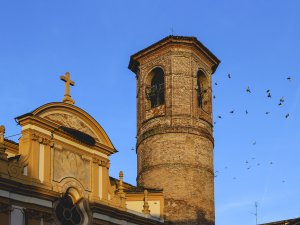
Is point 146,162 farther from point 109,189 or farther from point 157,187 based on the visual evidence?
point 109,189

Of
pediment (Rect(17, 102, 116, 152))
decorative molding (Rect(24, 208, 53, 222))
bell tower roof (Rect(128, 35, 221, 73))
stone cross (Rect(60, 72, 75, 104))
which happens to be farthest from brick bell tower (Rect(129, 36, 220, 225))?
decorative molding (Rect(24, 208, 53, 222))

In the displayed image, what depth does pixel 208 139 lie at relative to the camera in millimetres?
37781

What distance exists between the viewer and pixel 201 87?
131ft

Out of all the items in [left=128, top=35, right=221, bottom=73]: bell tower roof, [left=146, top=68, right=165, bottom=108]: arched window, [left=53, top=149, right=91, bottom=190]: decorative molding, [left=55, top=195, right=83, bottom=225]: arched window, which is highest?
[left=128, top=35, right=221, bottom=73]: bell tower roof

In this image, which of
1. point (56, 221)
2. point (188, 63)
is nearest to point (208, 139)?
point (188, 63)

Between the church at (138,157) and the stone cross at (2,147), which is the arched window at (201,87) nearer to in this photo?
the church at (138,157)

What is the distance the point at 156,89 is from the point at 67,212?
14487 millimetres

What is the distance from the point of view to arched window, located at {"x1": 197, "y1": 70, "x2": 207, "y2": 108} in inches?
1537

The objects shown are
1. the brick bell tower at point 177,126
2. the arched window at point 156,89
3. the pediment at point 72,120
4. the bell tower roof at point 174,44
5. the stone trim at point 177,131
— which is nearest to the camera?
the pediment at point 72,120

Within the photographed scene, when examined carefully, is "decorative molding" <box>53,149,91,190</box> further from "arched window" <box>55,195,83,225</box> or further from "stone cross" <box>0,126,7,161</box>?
"stone cross" <box>0,126,7,161</box>

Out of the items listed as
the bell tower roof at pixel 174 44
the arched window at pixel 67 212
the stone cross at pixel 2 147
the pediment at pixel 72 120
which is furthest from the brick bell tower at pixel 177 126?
the stone cross at pixel 2 147

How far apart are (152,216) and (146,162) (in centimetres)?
686

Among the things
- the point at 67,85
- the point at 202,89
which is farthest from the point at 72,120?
the point at 202,89

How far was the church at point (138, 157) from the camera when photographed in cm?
2484
